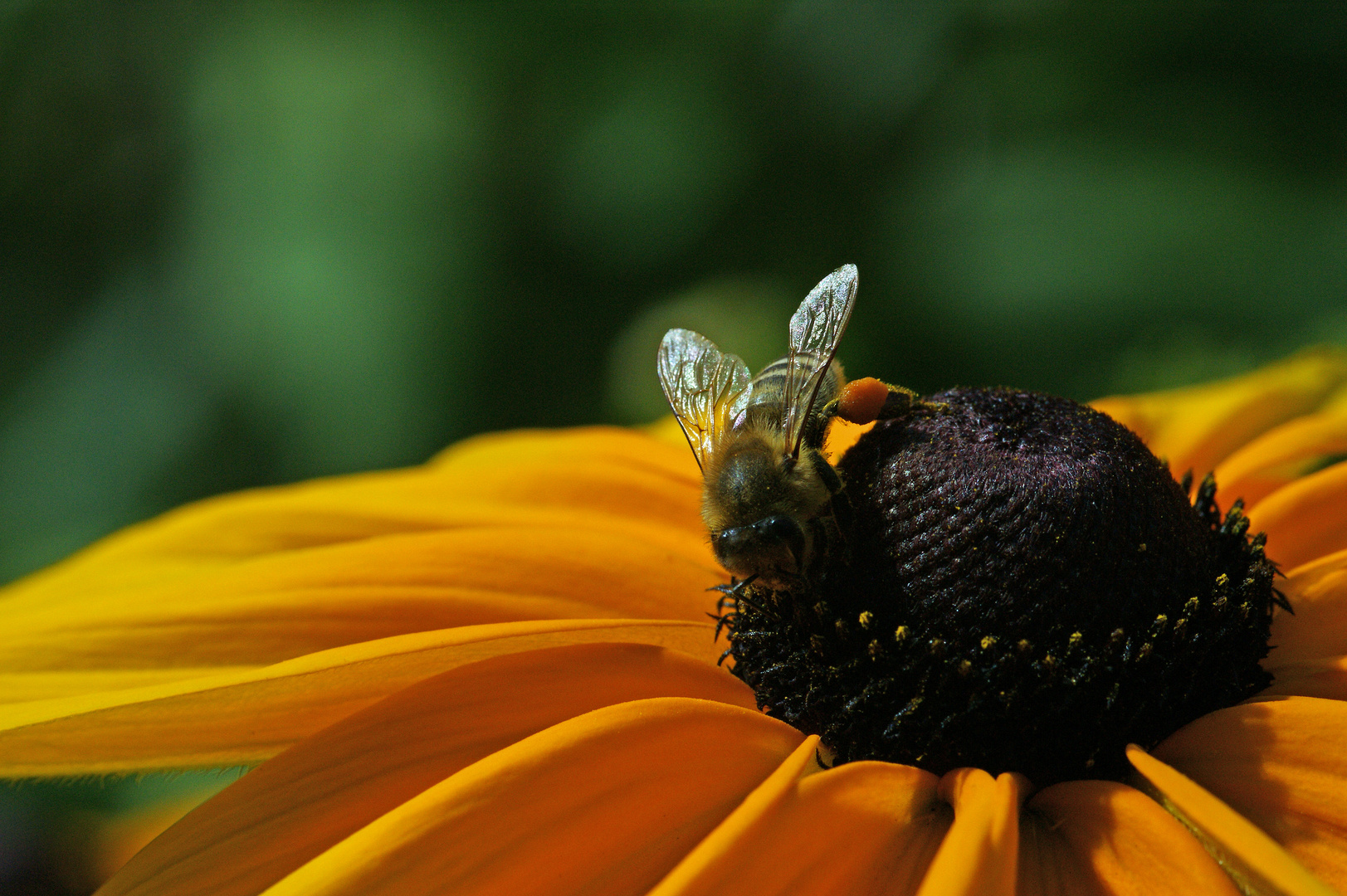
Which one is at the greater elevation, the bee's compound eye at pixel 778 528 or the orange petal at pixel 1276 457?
the bee's compound eye at pixel 778 528

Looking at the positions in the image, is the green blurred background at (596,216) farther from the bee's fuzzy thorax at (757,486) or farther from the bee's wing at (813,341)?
the bee's fuzzy thorax at (757,486)

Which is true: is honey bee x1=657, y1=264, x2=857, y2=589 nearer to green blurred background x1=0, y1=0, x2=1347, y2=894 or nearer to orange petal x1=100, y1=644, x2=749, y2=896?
orange petal x1=100, y1=644, x2=749, y2=896

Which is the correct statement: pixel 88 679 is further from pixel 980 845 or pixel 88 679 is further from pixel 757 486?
pixel 980 845

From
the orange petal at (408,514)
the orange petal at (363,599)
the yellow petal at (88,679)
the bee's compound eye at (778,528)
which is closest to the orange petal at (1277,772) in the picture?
the bee's compound eye at (778,528)

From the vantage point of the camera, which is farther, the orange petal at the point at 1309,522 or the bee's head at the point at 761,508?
the orange petal at the point at 1309,522

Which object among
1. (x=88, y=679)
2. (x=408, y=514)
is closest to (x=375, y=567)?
(x=408, y=514)

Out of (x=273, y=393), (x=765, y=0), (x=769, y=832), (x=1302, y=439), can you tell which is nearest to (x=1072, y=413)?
(x=1302, y=439)
